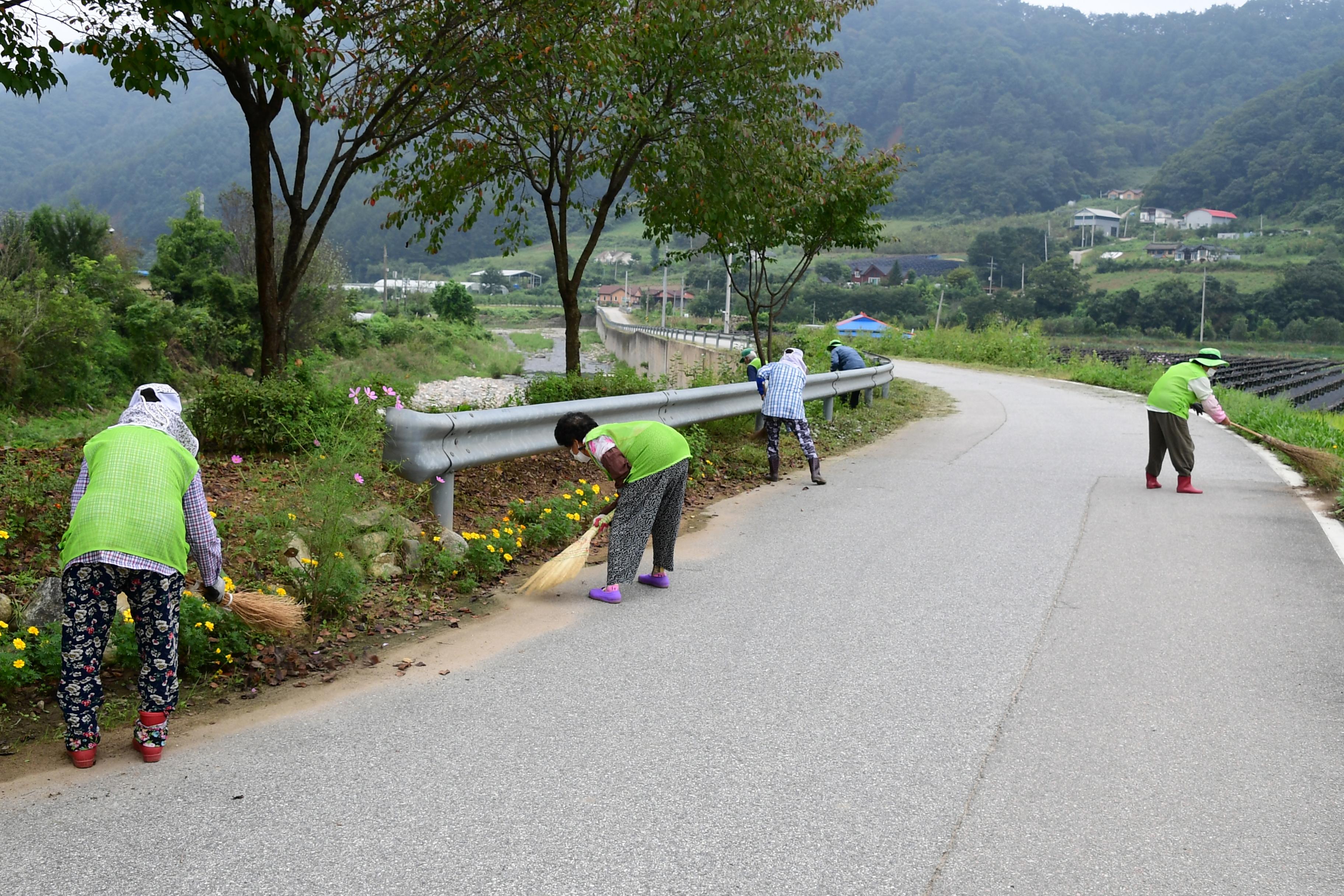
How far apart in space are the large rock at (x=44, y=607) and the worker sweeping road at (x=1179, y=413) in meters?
9.26

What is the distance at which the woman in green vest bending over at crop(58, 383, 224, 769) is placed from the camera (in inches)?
152

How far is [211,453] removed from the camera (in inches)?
319

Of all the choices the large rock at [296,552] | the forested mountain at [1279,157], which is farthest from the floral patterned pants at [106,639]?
the forested mountain at [1279,157]

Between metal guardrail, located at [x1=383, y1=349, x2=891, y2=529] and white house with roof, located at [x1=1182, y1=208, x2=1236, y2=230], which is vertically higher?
white house with roof, located at [x1=1182, y1=208, x2=1236, y2=230]


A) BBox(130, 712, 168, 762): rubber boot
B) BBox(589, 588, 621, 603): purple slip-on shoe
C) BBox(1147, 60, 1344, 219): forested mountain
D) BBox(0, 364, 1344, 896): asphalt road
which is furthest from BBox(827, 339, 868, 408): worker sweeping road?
BBox(1147, 60, 1344, 219): forested mountain

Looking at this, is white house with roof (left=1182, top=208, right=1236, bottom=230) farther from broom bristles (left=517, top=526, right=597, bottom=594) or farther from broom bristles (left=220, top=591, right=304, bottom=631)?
broom bristles (left=220, top=591, right=304, bottom=631)

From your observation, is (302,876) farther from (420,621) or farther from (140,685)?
(420,621)

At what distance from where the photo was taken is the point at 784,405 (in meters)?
11.1

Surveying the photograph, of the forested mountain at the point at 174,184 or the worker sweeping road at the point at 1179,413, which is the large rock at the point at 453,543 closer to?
the worker sweeping road at the point at 1179,413

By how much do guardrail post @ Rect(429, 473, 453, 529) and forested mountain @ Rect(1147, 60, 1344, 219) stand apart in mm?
153309

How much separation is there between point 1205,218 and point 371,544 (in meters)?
173

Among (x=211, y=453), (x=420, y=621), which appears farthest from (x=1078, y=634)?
(x=211, y=453)

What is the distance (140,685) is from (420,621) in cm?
193

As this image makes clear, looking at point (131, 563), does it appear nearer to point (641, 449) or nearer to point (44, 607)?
point (44, 607)
